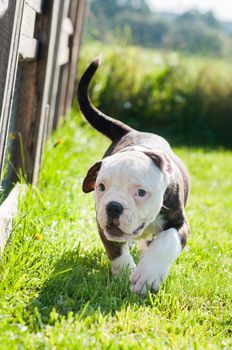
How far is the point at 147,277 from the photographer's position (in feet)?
11.6

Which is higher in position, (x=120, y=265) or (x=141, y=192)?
(x=141, y=192)

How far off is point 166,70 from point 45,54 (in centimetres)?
713

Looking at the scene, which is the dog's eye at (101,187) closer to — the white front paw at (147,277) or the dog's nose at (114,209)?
the dog's nose at (114,209)

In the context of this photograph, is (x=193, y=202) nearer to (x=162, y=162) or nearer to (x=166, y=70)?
(x=162, y=162)

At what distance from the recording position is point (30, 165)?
519 cm

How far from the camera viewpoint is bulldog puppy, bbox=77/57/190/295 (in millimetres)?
3416

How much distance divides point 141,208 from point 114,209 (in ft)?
0.59

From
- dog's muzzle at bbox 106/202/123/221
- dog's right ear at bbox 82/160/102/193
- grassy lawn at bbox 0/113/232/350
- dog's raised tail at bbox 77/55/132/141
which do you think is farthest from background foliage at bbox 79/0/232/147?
dog's muzzle at bbox 106/202/123/221

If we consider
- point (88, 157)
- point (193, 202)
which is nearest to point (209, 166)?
point (88, 157)

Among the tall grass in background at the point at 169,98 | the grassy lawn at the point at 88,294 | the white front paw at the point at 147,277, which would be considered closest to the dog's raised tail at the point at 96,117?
the grassy lawn at the point at 88,294

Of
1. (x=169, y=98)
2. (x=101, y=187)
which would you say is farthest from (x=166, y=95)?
(x=101, y=187)

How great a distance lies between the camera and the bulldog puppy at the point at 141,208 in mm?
3416

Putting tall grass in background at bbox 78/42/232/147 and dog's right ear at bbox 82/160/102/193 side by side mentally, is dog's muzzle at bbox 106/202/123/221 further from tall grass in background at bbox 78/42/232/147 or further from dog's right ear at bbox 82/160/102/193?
tall grass in background at bbox 78/42/232/147

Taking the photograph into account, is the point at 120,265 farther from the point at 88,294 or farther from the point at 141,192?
the point at 141,192
